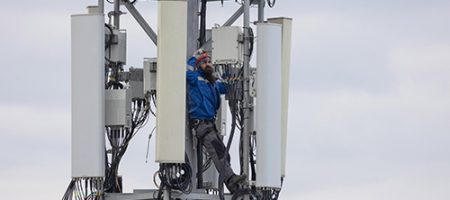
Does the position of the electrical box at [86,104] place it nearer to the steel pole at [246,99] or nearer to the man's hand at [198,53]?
the man's hand at [198,53]

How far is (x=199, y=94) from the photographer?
33125 mm

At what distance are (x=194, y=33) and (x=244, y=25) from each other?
126cm

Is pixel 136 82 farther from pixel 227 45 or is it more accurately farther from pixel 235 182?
pixel 235 182

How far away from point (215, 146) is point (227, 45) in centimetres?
193

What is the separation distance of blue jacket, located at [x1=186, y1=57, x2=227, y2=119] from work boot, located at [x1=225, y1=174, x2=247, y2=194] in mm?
1231

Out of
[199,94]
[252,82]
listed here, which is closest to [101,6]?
[199,94]

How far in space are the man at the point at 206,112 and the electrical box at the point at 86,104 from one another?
5.74 feet

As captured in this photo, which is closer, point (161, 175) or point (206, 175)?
point (161, 175)

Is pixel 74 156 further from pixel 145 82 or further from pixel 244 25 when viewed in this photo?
pixel 244 25

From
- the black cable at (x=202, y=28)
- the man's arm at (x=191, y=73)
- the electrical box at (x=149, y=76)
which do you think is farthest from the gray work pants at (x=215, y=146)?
the black cable at (x=202, y=28)

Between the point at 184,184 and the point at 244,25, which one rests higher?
the point at 244,25

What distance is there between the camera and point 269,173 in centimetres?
3291

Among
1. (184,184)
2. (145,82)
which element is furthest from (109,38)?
(184,184)

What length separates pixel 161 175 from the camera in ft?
105
